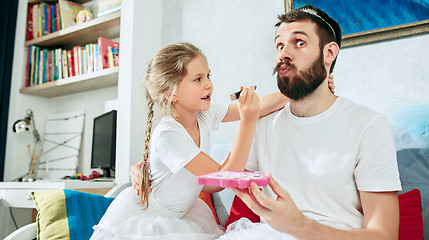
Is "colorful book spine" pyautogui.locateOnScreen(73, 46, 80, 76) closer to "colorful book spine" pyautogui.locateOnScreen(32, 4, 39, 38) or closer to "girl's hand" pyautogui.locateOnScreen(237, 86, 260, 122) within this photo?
"colorful book spine" pyautogui.locateOnScreen(32, 4, 39, 38)

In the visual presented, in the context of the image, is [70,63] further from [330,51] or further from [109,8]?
[330,51]

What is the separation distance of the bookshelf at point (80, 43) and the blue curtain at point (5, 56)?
4.9 inches

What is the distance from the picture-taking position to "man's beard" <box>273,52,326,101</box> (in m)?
1.21

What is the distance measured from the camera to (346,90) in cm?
179

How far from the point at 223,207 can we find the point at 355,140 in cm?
74

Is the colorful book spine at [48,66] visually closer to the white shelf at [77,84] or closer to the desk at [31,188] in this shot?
the white shelf at [77,84]

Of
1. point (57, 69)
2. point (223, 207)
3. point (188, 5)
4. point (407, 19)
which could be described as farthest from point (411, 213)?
point (57, 69)

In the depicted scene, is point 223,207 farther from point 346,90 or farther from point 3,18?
point 3,18

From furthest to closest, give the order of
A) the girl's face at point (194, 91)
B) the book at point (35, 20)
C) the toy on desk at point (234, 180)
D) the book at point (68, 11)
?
the book at point (35, 20), the book at point (68, 11), the girl's face at point (194, 91), the toy on desk at point (234, 180)

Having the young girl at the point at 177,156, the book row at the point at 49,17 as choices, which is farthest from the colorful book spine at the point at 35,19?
the young girl at the point at 177,156

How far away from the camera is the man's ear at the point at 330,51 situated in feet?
4.12

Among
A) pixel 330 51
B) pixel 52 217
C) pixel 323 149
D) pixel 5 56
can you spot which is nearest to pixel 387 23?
pixel 330 51

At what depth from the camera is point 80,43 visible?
3.17 meters

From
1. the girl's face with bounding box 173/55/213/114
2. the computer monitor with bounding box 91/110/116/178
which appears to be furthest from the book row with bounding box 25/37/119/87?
the girl's face with bounding box 173/55/213/114
